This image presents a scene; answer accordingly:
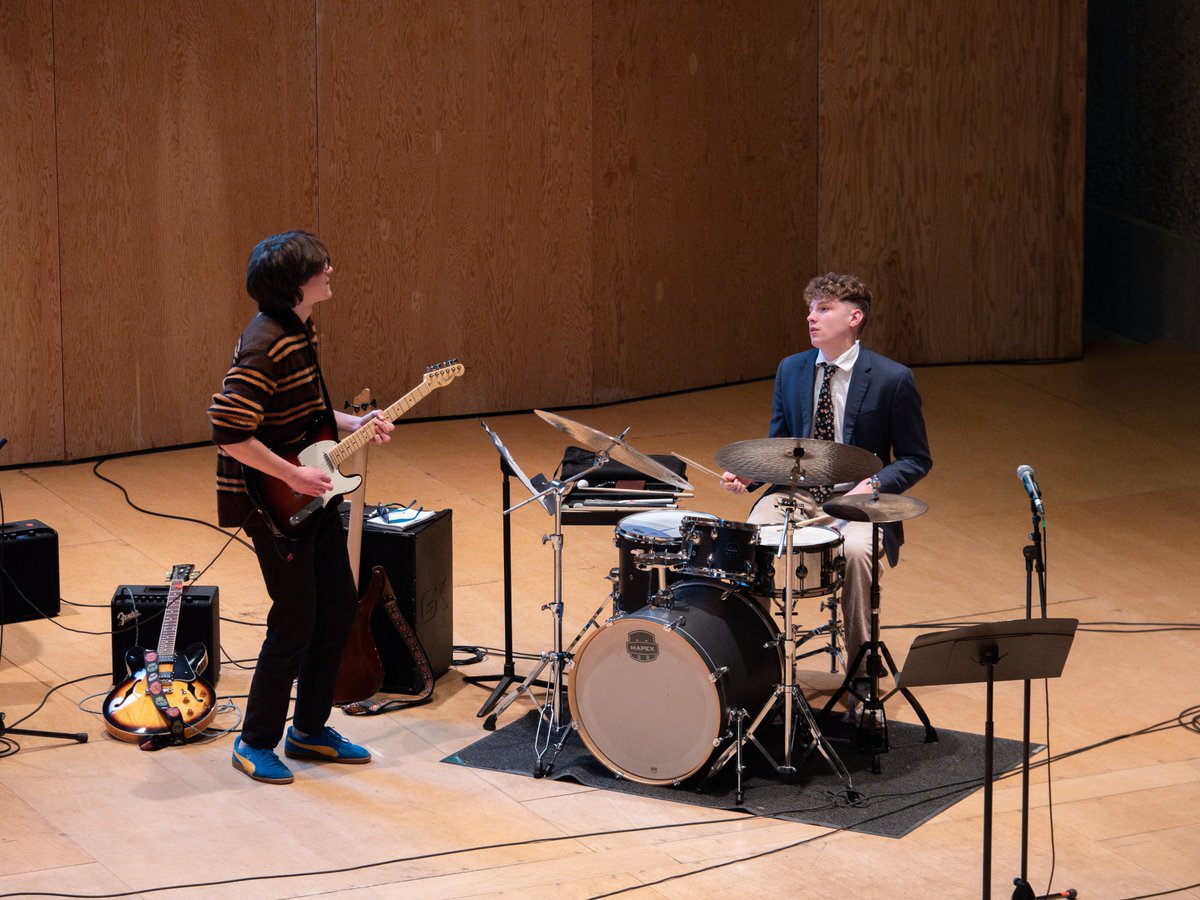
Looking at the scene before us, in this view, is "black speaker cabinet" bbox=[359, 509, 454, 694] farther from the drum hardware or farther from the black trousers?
Answer: the drum hardware

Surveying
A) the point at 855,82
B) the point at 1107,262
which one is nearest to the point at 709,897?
the point at 855,82

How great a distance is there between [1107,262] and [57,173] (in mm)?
6508

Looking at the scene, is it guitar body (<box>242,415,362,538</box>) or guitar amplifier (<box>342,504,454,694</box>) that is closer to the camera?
guitar body (<box>242,415,362,538</box>)

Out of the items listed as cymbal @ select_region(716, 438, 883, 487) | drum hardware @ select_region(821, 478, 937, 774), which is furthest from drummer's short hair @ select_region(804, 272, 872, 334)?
cymbal @ select_region(716, 438, 883, 487)

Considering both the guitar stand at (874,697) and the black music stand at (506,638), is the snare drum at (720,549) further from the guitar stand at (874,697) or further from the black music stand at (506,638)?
the black music stand at (506,638)

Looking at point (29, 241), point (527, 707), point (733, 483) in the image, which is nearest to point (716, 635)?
point (733, 483)

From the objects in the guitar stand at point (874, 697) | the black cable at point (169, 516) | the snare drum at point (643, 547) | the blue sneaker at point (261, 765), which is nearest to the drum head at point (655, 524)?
the snare drum at point (643, 547)

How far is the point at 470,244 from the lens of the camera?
9172 mm

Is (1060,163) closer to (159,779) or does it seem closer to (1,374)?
(1,374)

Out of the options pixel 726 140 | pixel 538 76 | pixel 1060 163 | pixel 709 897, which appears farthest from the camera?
pixel 1060 163

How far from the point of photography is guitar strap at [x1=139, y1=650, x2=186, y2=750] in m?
5.37

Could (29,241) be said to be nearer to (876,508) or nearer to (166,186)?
(166,186)

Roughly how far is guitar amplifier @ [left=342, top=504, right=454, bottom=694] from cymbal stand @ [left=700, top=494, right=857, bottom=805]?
1.22 metres

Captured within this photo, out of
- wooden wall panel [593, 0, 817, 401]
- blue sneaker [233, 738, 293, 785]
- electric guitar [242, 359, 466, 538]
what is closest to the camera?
electric guitar [242, 359, 466, 538]
